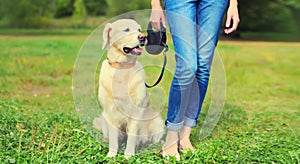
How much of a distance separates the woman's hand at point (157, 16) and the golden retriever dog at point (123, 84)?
0.36 ft

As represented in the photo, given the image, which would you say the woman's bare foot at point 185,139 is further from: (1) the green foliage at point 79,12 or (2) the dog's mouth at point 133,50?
(1) the green foliage at point 79,12

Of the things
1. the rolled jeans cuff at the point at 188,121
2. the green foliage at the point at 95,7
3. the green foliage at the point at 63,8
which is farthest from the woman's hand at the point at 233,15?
the green foliage at the point at 95,7

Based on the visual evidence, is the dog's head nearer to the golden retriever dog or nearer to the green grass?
the golden retriever dog

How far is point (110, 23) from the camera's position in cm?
315

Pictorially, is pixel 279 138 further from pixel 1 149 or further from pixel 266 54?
pixel 266 54

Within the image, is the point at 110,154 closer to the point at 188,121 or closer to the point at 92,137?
the point at 92,137

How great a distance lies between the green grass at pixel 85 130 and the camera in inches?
124

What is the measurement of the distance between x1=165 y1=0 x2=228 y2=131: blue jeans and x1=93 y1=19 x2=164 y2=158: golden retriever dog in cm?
21

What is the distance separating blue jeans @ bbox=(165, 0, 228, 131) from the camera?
3025 millimetres

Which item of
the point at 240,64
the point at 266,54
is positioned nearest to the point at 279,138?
the point at 240,64

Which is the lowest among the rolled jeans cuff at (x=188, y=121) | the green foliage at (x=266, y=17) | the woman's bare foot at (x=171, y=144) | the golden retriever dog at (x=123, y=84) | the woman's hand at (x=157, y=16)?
the green foliage at (x=266, y=17)

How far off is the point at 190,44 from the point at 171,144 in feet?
2.36

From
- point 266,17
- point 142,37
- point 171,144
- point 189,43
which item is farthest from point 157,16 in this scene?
point 266,17

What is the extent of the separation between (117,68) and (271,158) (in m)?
1.22
